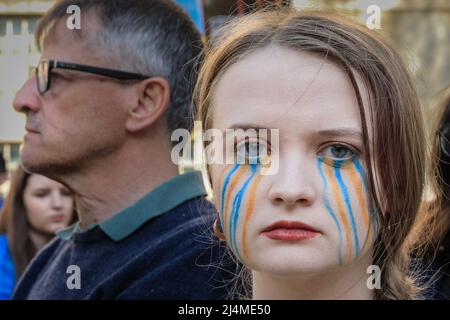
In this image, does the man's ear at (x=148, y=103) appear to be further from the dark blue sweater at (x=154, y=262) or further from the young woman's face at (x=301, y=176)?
the young woman's face at (x=301, y=176)

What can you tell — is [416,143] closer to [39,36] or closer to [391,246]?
[391,246]

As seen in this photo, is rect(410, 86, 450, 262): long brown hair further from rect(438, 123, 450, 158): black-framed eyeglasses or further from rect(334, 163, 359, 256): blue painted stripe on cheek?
rect(334, 163, 359, 256): blue painted stripe on cheek

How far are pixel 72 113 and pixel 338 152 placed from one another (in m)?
1.00

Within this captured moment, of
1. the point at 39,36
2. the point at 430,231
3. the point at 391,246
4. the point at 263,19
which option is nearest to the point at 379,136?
the point at 391,246

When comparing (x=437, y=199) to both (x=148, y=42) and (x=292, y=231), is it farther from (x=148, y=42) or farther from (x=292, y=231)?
(x=148, y=42)

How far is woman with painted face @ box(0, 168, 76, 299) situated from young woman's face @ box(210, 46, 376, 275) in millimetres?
1845

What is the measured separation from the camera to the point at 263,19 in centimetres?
136

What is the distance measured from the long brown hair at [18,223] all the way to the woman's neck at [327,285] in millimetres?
1804

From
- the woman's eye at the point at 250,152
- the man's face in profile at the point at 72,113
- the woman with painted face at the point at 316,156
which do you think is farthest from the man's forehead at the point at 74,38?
the woman's eye at the point at 250,152

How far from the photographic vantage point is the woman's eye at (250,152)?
47.3 inches

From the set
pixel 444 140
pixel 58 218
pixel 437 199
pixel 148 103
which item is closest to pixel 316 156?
pixel 437 199

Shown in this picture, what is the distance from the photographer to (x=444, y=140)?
1.75 meters

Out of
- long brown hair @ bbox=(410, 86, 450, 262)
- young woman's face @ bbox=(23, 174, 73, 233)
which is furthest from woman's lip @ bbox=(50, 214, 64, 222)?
long brown hair @ bbox=(410, 86, 450, 262)
